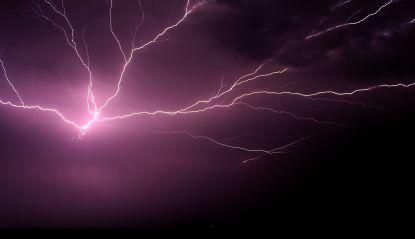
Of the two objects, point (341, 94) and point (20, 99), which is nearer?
point (20, 99)

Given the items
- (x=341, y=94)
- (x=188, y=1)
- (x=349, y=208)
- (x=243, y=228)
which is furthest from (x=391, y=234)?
(x=188, y=1)

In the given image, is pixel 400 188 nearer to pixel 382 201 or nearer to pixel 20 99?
pixel 382 201

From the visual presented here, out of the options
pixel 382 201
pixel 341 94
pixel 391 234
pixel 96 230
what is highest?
pixel 341 94

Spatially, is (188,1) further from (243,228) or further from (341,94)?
(243,228)

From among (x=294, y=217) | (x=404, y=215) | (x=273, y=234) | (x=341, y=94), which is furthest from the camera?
(x=294, y=217)

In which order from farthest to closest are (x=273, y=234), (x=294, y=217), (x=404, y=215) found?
(x=294, y=217) < (x=404, y=215) < (x=273, y=234)

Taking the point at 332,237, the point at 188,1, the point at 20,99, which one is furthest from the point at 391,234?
the point at 20,99

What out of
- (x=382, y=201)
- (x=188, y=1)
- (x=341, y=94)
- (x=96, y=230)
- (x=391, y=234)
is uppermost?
(x=188, y=1)

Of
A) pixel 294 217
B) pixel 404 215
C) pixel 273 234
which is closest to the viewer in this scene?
pixel 273 234

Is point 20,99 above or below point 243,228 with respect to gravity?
above
